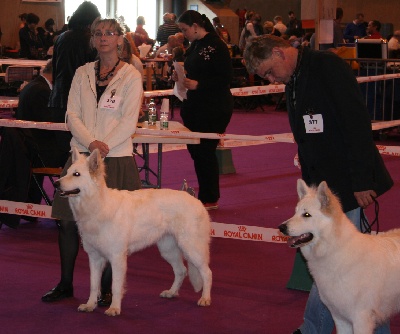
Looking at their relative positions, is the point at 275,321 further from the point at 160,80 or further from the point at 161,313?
the point at 160,80

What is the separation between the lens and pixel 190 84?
759 centimetres

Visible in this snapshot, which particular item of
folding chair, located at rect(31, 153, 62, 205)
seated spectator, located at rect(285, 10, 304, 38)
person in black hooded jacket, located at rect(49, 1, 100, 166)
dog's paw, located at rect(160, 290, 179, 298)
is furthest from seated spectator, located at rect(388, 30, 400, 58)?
dog's paw, located at rect(160, 290, 179, 298)

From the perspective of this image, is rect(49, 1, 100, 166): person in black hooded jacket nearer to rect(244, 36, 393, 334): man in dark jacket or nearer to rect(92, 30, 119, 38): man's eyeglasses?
rect(92, 30, 119, 38): man's eyeglasses

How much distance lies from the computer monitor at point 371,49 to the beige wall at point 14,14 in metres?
11.6

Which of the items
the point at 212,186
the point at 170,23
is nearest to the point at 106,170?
the point at 212,186

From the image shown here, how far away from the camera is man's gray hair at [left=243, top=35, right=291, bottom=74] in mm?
3779

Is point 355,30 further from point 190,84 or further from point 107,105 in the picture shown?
point 107,105

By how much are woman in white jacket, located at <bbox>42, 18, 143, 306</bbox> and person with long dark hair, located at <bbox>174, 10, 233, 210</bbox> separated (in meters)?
2.69

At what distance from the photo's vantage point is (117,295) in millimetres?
4852

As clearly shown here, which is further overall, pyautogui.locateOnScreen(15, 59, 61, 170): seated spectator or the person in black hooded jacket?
pyautogui.locateOnScreen(15, 59, 61, 170): seated spectator

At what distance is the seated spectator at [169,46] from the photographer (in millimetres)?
17172

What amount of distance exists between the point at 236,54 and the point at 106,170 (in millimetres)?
15270

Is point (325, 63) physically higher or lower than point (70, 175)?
higher

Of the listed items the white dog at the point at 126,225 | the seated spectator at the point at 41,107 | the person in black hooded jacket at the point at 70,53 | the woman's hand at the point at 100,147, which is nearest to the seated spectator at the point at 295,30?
the seated spectator at the point at 41,107
